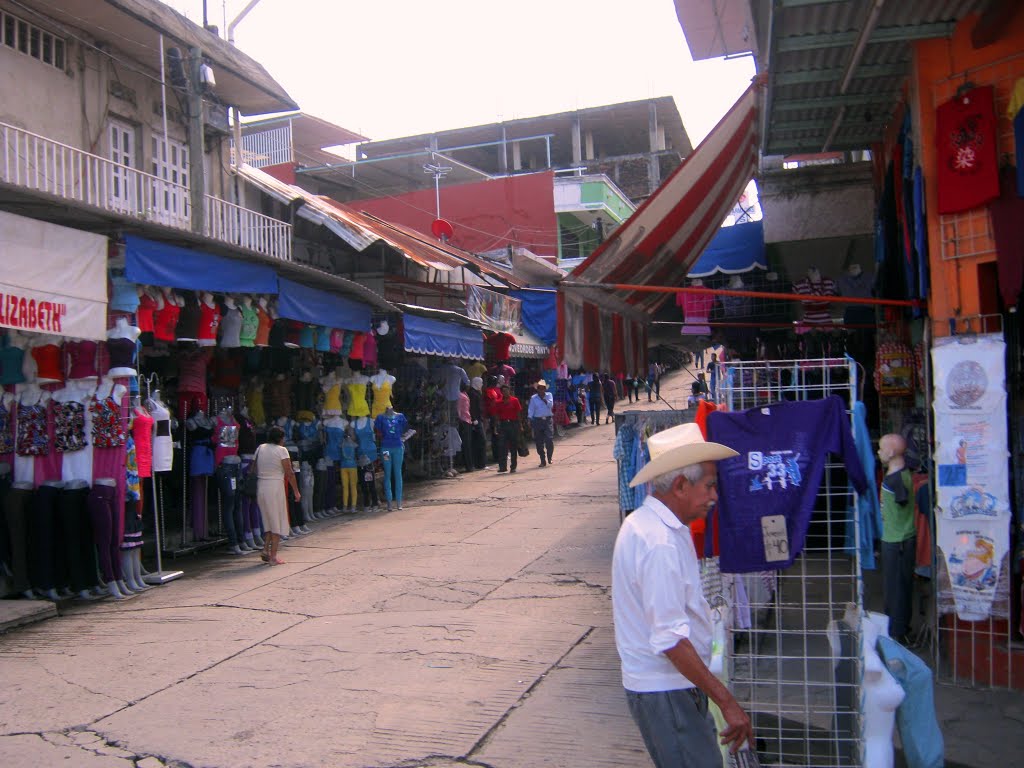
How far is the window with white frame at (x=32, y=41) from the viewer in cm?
1222

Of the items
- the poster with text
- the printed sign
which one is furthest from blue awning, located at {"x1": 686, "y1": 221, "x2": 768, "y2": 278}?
the printed sign

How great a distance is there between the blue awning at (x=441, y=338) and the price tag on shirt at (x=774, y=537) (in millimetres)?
10411

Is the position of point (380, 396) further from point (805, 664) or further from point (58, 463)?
point (805, 664)

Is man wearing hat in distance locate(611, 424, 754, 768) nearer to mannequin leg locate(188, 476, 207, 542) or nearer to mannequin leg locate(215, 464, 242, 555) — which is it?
mannequin leg locate(215, 464, 242, 555)

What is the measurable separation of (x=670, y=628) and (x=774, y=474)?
1744 mm

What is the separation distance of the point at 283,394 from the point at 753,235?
6.68m

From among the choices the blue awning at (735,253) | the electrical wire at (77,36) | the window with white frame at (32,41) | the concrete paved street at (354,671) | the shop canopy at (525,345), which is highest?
the electrical wire at (77,36)

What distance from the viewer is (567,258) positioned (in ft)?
108

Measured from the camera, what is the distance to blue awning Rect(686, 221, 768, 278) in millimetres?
11023

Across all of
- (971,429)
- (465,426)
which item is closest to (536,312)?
(465,426)

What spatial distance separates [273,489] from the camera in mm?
10438

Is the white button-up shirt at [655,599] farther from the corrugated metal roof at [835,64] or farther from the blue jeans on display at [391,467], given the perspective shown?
the blue jeans on display at [391,467]

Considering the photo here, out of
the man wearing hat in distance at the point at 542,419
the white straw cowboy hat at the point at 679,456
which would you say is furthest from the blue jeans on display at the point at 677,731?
the man wearing hat in distance at the point at 542,419

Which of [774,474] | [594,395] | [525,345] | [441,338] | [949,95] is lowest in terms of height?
[774,474]
